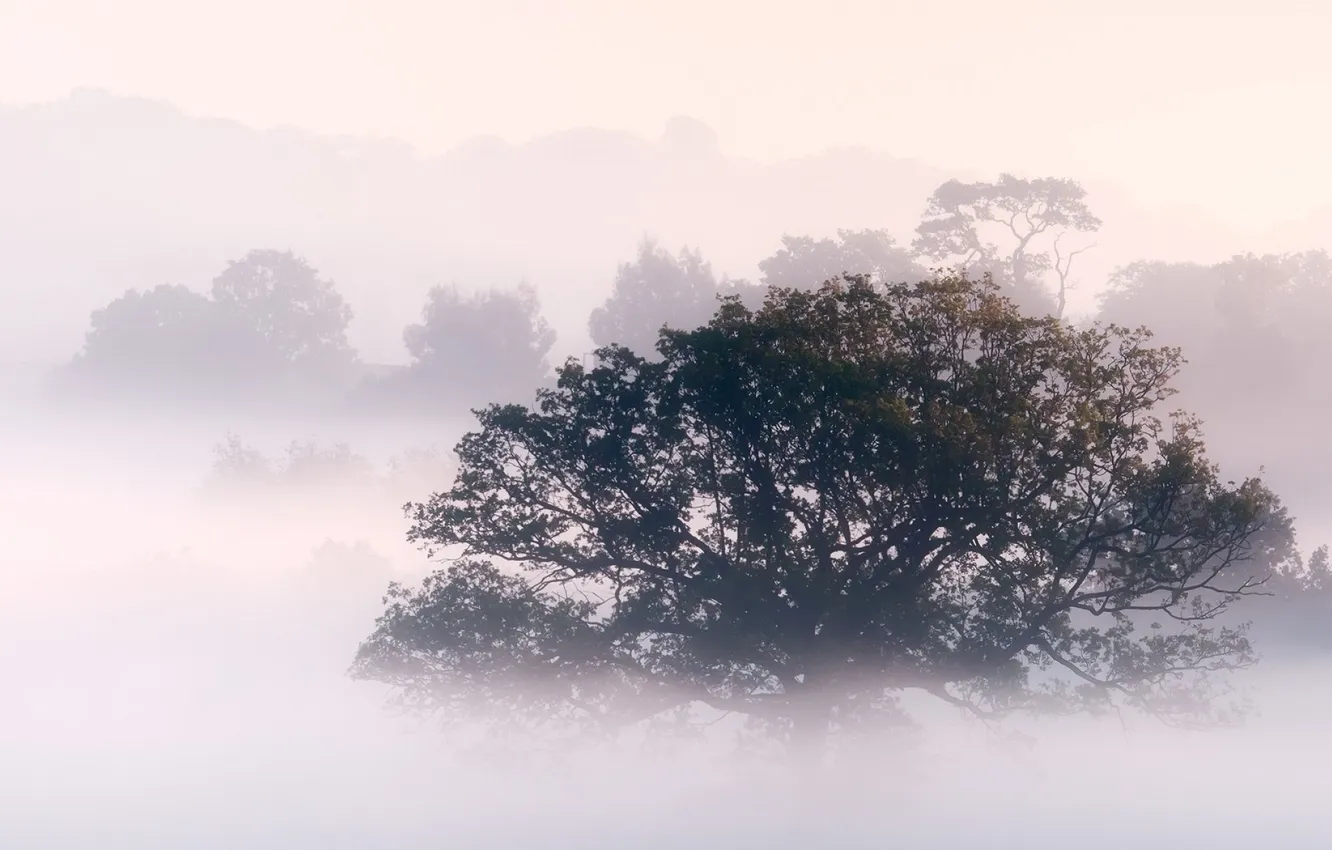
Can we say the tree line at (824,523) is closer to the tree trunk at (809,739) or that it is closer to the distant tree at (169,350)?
the tree trunk at (809,739)

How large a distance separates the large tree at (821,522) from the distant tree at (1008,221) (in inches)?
2774

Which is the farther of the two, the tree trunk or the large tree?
the tree trunk

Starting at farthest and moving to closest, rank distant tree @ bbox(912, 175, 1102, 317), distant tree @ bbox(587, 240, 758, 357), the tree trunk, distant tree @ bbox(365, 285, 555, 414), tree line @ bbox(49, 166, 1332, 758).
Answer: distant tree @ bbox(365, 285, 555, 414) < distant tree @ bbox(587, 240, 758, 357) < distant tree @ bbox(912, 175, 1102, 317) < the tree trunk < tree line @ bbox(49, 166, 1332, 758)

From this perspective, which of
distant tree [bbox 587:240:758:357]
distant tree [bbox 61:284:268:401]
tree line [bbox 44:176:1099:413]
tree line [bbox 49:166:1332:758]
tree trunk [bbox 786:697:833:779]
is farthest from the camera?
distant tree [bbox 61:284:268:401]

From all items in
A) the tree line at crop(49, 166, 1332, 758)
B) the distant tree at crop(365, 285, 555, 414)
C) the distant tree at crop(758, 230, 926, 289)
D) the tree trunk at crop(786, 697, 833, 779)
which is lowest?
the tree trunk at crop(786, 697, 833, 779)

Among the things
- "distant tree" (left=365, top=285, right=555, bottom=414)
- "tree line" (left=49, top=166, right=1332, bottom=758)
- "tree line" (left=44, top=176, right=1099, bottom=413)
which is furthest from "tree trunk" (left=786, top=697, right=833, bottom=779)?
"distant tree" (left=365, top=285, right=555, bottom=414)

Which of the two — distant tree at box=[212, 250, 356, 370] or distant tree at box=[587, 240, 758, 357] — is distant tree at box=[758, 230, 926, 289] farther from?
distant tree at box=[212, 250, 356, 370]

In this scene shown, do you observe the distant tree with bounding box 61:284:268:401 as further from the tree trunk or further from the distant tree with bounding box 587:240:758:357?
the tree trunk

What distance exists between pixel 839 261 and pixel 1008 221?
13.2 meters

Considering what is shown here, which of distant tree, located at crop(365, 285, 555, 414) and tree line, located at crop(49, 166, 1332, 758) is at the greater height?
distant tree, located at crop(365, 285, 555, 414)

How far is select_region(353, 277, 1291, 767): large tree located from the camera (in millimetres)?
37219

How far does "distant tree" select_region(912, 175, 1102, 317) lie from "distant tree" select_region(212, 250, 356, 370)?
89.6 metres

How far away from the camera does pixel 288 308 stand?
17938 centimetres

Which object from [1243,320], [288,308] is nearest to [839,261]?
[1243,320]
